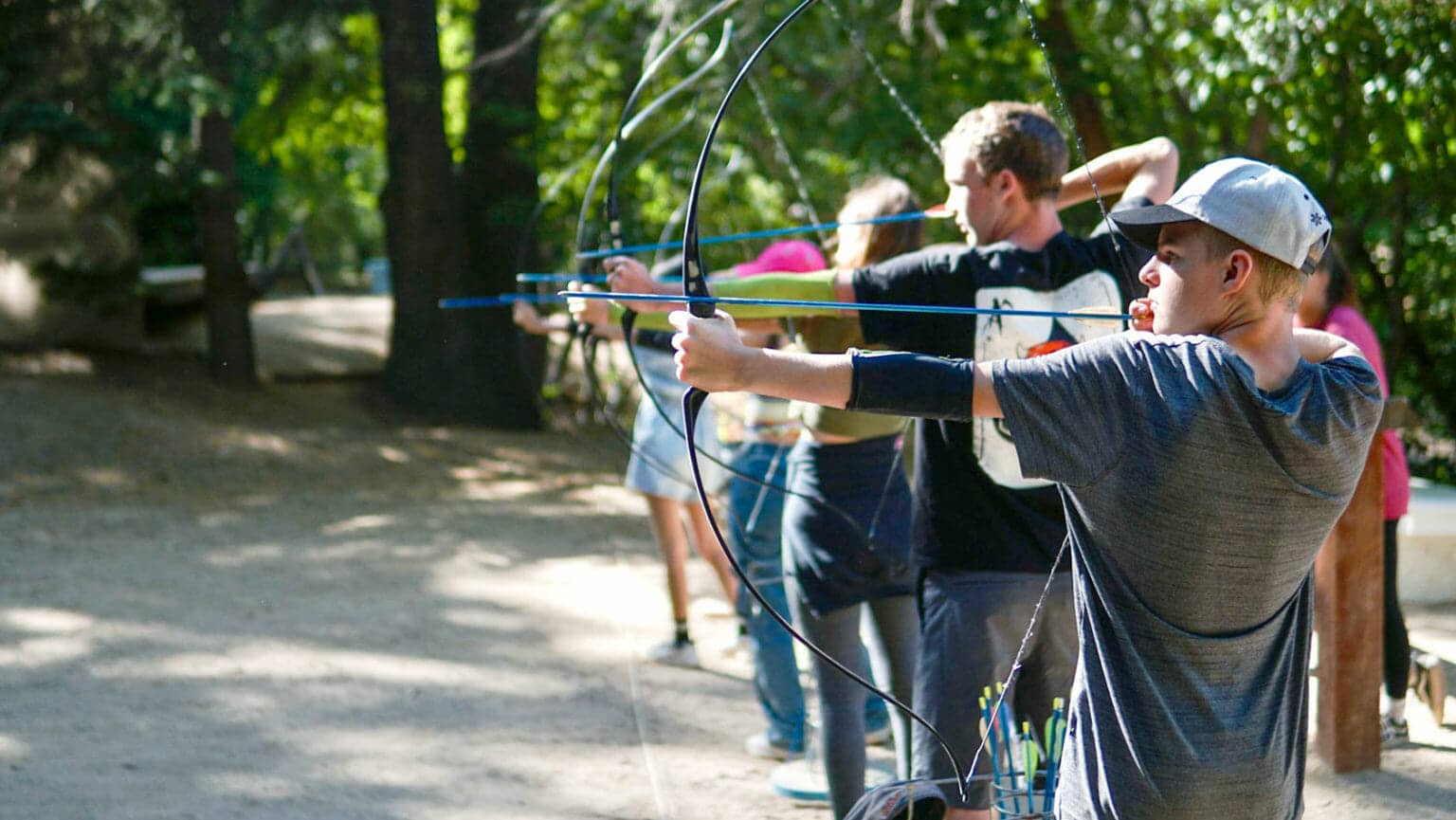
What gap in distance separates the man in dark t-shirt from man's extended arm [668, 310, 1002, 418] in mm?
881

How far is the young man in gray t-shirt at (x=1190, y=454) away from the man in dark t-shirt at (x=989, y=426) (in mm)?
824

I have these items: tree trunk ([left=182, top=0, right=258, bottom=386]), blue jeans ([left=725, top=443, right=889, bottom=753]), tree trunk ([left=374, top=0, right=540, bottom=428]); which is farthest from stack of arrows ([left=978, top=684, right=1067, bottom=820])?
tree trunk ([left=182, top=0, right=258, bottom=386])

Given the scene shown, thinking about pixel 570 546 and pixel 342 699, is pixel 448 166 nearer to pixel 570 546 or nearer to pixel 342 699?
pixel 570 546

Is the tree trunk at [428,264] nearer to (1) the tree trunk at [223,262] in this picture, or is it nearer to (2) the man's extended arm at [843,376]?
(1) the tree trunk at [223,262]

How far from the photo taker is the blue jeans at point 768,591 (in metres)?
4.27

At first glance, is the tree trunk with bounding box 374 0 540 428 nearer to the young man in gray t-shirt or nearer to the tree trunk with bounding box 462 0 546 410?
the tree trunk with bounding box 462 0 546 410

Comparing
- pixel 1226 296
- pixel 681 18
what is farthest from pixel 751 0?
pixel 1226 296

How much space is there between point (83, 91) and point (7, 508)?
3300 millimetres

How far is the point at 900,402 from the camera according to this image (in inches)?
67.2

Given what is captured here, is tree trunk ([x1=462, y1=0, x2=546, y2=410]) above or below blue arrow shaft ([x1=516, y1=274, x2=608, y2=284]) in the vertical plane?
above

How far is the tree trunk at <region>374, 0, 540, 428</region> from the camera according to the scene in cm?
1069

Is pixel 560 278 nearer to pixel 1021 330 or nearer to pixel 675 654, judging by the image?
pixel 1021 330

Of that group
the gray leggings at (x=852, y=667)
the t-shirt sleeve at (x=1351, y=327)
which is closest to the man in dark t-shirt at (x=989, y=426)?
the gray leggings at (x=852, y=667)

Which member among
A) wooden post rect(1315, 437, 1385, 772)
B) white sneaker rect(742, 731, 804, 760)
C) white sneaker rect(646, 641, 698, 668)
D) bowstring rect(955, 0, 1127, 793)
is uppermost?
bowstring rect(955, 0, 1127, 793)
